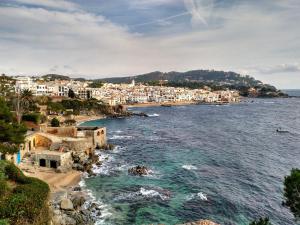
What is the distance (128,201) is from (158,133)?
47463 mm

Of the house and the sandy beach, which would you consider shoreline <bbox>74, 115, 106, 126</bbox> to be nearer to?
the house

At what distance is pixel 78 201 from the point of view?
30.1 m

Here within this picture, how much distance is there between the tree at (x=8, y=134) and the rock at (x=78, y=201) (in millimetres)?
8309

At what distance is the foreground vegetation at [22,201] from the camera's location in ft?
65.1

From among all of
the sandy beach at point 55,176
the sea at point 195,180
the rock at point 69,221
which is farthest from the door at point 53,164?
the rock at point 69,221

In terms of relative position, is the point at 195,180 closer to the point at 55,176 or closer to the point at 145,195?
the point at 145,195

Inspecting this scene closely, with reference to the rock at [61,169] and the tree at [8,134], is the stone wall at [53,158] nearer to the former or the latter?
the rock at [61,169]

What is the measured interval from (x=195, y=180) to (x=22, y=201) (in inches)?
901

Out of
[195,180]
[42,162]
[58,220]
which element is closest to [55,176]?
[42,162]

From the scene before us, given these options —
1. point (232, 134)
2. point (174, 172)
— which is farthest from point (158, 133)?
point (174, 172)

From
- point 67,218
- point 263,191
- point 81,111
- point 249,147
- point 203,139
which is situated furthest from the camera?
point 81,111

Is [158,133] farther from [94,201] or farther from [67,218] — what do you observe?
[67,218]

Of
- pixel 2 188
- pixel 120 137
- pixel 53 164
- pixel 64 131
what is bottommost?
pixel 120 137

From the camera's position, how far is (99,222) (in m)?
27.3
